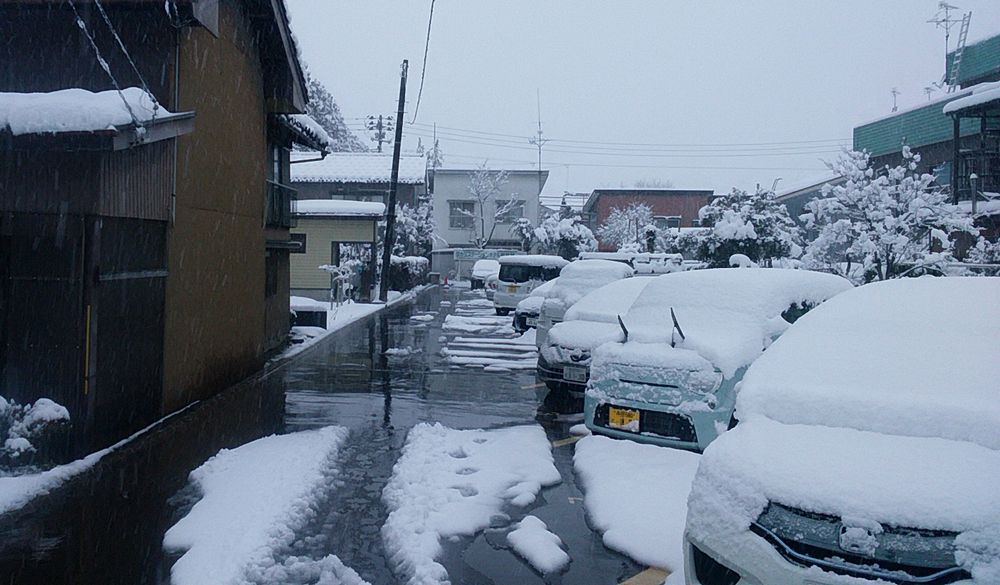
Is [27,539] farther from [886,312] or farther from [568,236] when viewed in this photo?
[568,236]

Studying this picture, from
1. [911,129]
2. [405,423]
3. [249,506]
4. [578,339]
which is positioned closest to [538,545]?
[249,506]

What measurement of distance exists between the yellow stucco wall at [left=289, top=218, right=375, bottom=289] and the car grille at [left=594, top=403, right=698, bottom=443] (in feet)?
76.7

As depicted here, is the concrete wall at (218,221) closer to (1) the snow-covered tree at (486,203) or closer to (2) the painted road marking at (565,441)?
(2) the painted road marking at (565,441)

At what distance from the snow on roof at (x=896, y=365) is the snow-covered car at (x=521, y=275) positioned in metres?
18.6

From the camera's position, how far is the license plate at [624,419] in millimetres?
6930

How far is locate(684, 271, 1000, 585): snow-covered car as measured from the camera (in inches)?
126

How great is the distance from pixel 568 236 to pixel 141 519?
130 feet

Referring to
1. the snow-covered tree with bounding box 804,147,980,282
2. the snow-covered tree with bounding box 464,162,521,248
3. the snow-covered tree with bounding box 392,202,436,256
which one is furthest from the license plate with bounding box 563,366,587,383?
the snow-covered tree with bounding box 464,162,521,248

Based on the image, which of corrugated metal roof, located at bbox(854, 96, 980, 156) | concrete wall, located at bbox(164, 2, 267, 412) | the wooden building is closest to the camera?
the wooden building

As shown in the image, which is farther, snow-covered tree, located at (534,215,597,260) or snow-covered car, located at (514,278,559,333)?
snow-covered tree, located at (534,215,597,260)

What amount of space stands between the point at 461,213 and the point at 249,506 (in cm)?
5133

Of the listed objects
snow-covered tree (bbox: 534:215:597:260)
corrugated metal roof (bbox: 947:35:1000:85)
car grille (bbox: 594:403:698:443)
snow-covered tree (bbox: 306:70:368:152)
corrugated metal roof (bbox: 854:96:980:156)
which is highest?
snow-covered tree (bbox: 306:70:368:152)

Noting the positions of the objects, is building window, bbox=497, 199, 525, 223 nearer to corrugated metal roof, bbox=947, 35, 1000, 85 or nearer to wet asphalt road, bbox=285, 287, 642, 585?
corrugated metal roof, bbox=947, 35, 1000, 85

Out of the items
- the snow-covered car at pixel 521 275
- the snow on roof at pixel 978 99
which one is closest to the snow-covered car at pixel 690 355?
the snow on roof at pixel 978 99
